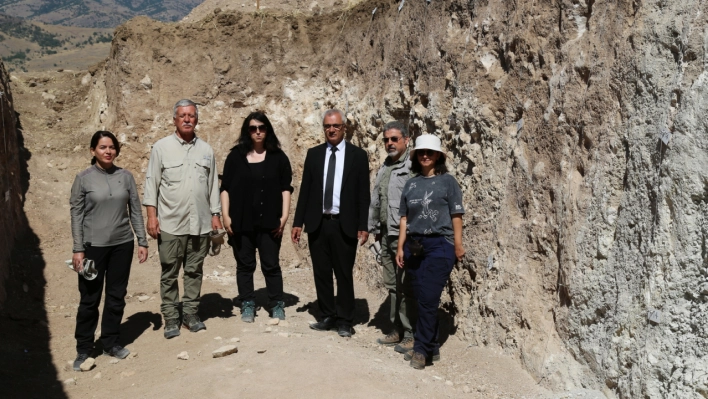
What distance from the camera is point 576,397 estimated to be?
4098mm

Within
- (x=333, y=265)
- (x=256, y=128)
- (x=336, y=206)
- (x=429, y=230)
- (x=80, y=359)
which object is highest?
(x=256, y=128)

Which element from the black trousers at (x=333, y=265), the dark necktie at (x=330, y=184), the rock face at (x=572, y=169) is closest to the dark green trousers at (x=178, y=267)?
the black trousers at (x=333, y=265)

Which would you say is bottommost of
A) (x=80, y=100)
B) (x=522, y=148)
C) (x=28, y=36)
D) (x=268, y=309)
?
(x=268, y=309)

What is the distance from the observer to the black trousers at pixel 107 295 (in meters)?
5.00

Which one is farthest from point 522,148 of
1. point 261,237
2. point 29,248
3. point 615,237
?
point 29,248

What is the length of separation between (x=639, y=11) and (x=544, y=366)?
2.48 meters

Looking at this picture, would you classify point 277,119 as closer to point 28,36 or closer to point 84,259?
point 84,259

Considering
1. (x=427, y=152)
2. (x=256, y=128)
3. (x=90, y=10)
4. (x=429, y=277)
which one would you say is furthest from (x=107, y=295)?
(x=90, y=10)

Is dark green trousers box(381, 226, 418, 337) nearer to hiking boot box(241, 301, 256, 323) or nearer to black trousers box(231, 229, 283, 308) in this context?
black trousers box(231, 229, 283, 308)

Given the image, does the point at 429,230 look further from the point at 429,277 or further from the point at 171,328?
the point at 171,328

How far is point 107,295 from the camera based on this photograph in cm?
517

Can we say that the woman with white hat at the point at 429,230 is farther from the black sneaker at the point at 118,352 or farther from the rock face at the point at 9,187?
the rock face at the point at 9,187

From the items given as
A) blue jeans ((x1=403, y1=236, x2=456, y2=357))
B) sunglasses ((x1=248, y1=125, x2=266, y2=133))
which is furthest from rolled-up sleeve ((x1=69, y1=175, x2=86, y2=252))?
blue jeans ((x1=403, y1=236, x2=456, y2=357))

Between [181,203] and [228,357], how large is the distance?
133 centimetres
